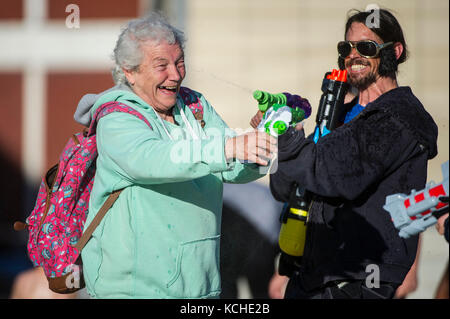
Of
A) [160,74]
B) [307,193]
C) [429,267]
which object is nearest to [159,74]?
[160,74]

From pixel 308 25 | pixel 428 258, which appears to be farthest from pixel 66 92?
pixel 428 258

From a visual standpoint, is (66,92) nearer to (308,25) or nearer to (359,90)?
(308,25)

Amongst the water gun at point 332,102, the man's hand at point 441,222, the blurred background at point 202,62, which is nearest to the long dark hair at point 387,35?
the water gun at point 332,102

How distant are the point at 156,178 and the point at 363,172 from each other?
0.77m

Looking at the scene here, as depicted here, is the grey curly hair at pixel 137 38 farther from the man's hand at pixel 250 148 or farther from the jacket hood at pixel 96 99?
the man's hand at pixel 250 148

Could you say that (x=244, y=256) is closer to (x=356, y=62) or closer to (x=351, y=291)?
(x=351, y=291)

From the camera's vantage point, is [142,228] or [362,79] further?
[362,79]

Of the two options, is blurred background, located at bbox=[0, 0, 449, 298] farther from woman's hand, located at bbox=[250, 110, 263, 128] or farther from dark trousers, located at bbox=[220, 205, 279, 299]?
woman's hand, located at bbox=[250, 110, 263, 128]

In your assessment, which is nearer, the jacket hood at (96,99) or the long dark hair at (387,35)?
the jacket hood at (96,99)

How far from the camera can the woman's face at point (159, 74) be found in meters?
2.39

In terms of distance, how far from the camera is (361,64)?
2.63 meters

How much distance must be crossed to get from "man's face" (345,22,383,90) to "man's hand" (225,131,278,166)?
720mm
